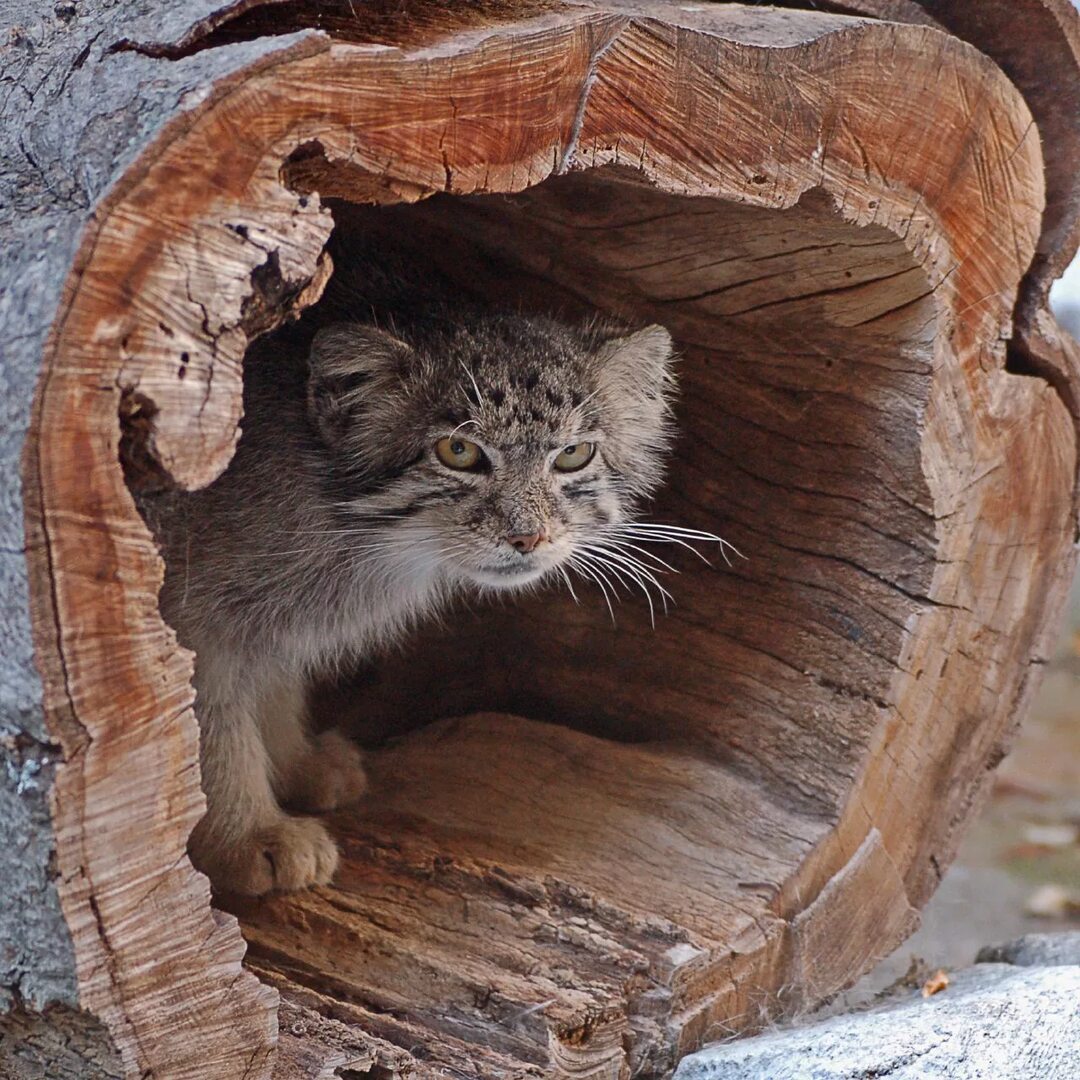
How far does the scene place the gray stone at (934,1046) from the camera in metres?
2.52

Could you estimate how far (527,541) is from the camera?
2.96 m

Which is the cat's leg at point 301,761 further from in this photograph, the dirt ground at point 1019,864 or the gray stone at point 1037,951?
the gray stone at point 1037,951

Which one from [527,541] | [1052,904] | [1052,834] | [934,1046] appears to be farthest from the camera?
[1052,834]

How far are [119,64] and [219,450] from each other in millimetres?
664

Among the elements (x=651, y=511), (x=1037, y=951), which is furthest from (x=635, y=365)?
(x=1037, y=951)

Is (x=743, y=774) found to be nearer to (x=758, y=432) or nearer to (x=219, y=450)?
(x=758, y=432)

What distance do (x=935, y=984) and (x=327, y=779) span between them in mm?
1679

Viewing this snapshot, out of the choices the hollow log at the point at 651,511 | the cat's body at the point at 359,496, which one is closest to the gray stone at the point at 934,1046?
the hollow log at the point at 651,511

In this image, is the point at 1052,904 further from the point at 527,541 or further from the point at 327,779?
the point at 527,541

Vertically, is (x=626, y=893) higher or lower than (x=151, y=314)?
lower

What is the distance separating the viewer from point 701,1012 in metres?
2.84

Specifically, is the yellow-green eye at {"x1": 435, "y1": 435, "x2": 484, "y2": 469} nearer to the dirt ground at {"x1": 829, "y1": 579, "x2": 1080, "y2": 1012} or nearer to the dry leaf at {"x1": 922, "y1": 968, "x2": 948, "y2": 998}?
the dry leaf at {"x1": 922, "y1": 968, "x2": 948, "y2": 998}

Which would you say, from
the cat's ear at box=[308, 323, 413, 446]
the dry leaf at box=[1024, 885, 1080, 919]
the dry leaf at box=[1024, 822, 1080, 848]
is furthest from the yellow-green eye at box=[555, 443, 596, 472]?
the dry leaf at box=[1024, 822, 1080, 848]

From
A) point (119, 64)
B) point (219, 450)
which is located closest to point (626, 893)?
point (219, 450)
